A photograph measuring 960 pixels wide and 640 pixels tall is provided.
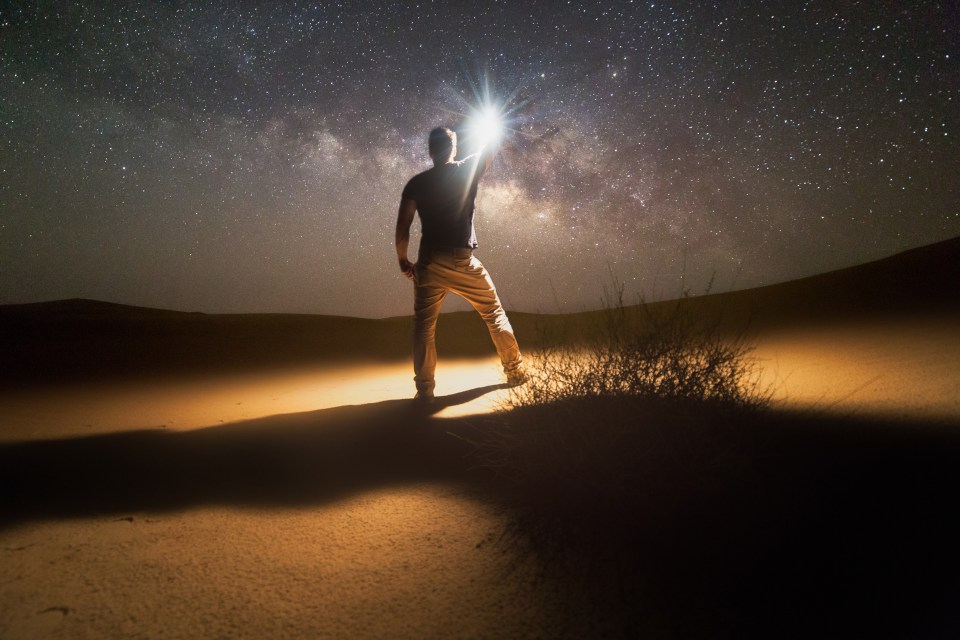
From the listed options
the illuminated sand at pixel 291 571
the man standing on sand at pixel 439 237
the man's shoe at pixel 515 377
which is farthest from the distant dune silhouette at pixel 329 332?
the illuminated sand at pixel 291 571

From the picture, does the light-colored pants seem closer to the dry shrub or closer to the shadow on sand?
the shadow on sand

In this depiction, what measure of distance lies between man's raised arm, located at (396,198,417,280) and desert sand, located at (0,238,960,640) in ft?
4.68

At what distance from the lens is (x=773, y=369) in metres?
5.26

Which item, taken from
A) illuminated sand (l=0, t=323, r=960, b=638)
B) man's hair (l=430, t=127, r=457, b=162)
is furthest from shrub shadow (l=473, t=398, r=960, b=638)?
man's hair (l=430, t=127, r=457, b=162)

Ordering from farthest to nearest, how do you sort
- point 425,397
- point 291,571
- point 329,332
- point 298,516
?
point 329,332 → point 425,397 → point 298,516 → point 291,571

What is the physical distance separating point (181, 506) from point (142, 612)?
0.94 metres

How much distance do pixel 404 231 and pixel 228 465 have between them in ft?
8.61

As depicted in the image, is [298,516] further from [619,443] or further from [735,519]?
[735,519]

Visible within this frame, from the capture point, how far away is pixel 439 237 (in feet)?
15.2

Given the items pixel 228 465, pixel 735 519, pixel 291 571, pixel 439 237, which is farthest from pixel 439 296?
pixel 735 519

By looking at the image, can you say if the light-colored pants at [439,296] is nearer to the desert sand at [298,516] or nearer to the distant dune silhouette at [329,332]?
the desert sand at [298,516]

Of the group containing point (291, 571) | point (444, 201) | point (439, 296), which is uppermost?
point (444, 201)

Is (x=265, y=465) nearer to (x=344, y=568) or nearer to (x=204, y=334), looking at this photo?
(x=344, y=568)

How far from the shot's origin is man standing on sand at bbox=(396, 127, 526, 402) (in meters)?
4.59
